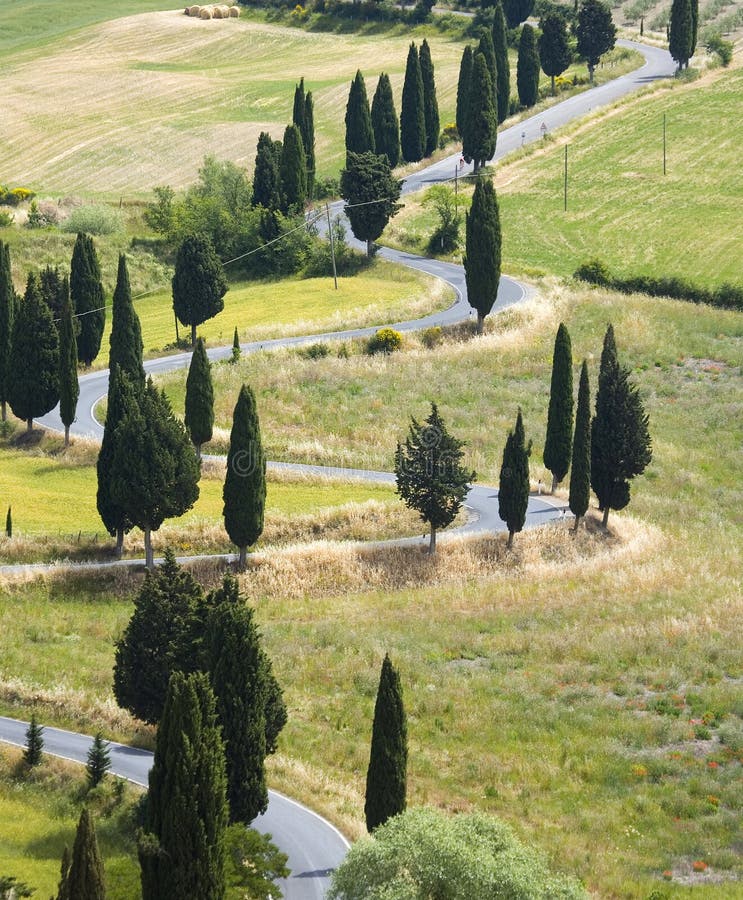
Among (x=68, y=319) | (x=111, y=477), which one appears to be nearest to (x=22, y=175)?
(x=68, y=319)

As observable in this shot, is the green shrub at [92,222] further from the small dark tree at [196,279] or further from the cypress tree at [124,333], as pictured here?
the cypress tree at [124,333]

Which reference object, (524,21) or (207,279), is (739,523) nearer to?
(207,279)

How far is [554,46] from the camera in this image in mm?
144750

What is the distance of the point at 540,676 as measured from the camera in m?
56.2

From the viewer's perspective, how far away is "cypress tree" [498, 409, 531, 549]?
66.8 metres

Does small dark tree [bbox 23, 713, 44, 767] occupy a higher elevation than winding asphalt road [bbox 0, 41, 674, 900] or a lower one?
higher

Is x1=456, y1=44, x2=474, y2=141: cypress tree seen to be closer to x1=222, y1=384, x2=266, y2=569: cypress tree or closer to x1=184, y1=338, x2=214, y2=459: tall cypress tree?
x1=184, y1=338, x2=214, y2=459: tall cypress tree

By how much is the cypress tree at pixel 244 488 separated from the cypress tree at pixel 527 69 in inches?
3361

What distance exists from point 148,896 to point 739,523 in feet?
161

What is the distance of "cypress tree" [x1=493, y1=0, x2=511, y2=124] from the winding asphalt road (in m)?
2.32

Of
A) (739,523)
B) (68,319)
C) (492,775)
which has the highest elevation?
(68,319)

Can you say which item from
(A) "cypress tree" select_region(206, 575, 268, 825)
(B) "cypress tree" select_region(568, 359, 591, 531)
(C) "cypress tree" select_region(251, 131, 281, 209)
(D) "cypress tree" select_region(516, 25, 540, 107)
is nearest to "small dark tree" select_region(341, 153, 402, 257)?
(C) "cypress tree" select_region(251, 131, 281, 209)

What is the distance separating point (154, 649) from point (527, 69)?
106875 millimetres

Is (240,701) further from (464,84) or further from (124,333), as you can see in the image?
(464,84)
